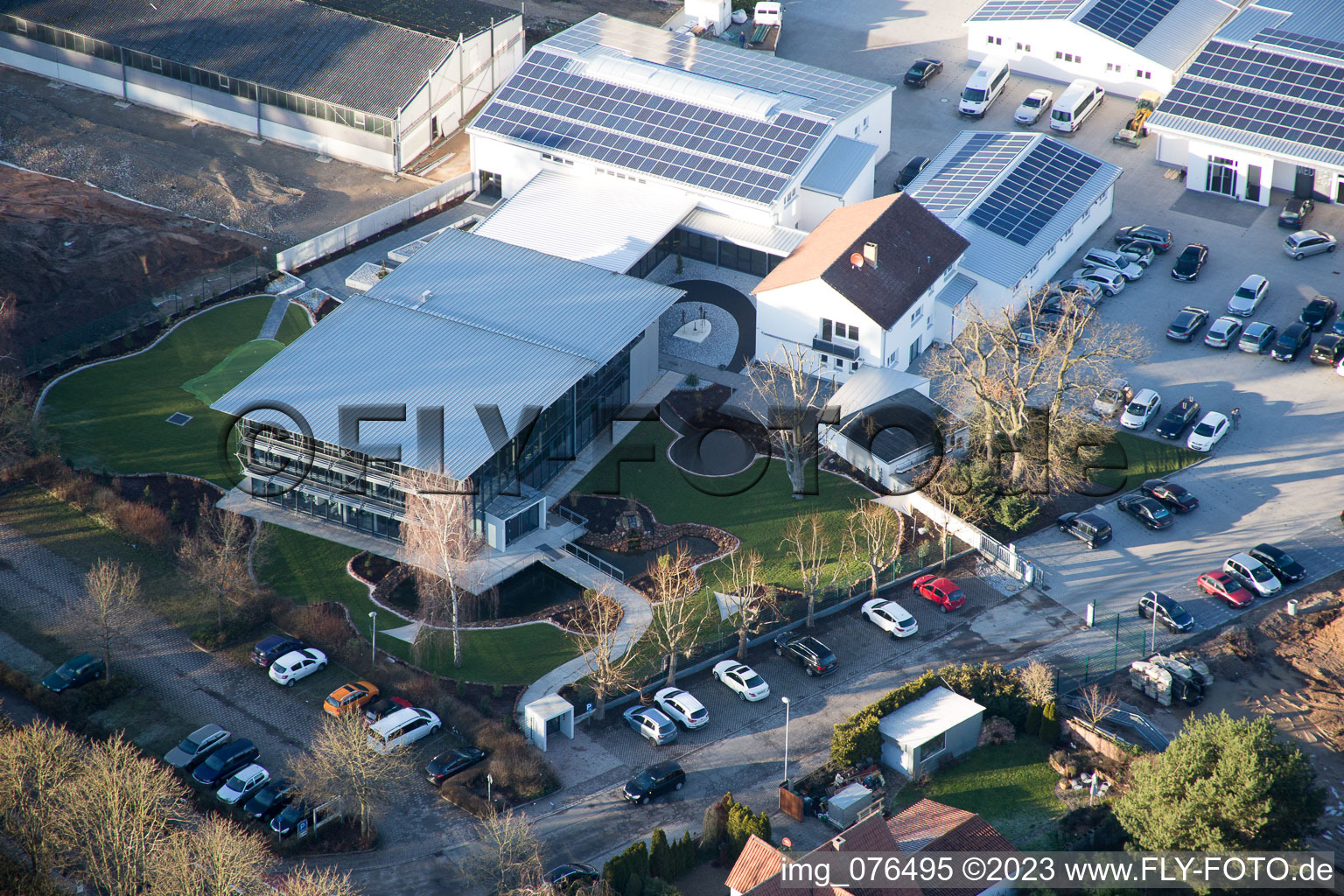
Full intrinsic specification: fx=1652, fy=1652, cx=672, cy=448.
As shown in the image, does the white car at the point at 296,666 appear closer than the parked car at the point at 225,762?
No

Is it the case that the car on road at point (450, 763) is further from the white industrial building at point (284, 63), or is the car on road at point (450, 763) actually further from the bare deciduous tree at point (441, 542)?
the white industrial building at point (284, 63)

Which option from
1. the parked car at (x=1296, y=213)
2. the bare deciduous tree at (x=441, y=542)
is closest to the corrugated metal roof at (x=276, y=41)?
the bare deciduous tree at (x=441, y=542)

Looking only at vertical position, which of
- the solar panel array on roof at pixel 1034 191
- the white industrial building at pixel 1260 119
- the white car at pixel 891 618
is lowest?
the white car at pixel 891 618

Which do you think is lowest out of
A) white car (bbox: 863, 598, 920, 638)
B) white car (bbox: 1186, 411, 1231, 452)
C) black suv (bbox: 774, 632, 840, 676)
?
black suv (bbox: 774, 632, 840, 676)

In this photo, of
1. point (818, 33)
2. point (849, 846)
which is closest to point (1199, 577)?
point (849, 846)

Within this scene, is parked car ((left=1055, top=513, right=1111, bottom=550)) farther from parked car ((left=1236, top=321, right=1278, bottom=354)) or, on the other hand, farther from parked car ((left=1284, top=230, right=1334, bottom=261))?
parked car ((left=1284, top=230, right=1334, bottom=261))

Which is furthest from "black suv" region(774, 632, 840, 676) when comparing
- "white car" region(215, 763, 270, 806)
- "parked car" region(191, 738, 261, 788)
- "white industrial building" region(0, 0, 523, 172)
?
"white industrial building" region(0, 0, 523, 172)

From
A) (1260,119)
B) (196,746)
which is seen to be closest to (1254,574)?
(1260,119)
